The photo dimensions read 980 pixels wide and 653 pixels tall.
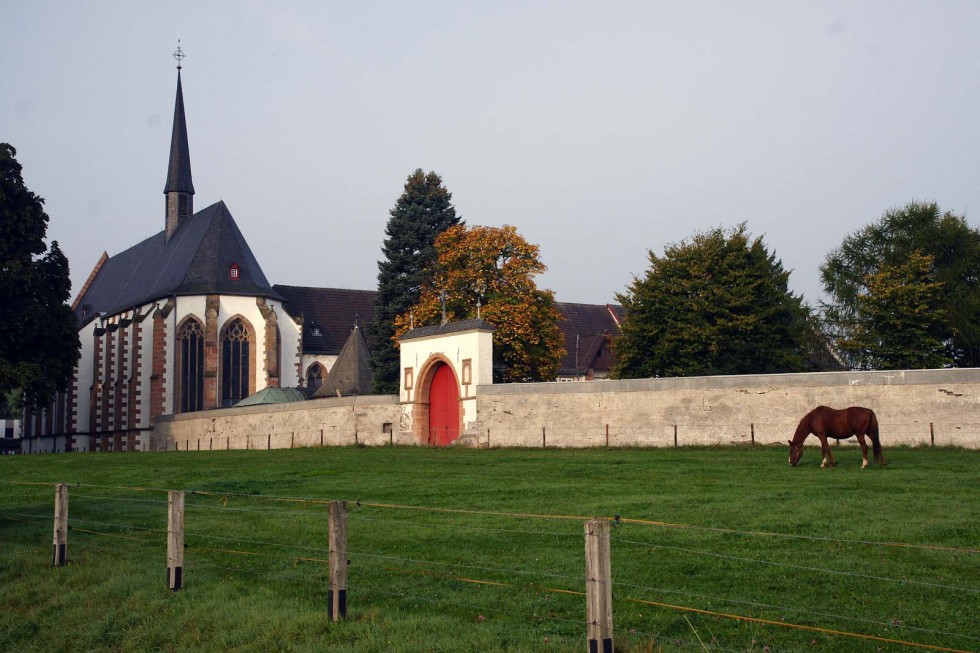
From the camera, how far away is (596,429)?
28.9 m

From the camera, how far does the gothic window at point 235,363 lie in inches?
2522

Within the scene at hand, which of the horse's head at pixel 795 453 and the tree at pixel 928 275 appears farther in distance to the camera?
the tree at pixel 928 275

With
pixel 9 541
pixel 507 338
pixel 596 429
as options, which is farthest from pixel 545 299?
pixel 9 541

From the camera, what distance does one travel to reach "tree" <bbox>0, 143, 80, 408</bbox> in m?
43.2

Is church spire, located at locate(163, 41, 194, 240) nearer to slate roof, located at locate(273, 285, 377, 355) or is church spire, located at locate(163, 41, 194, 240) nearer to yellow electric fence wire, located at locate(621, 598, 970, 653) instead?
slate roof, located at locate(273, 285, 377, 355)

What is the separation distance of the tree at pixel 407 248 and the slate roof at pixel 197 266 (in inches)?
488

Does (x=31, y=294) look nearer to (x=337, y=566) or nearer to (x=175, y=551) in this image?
(x=175, y=551)

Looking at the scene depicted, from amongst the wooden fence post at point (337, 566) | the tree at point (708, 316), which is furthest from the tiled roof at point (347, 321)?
the wooden fence post at point (337, 566)

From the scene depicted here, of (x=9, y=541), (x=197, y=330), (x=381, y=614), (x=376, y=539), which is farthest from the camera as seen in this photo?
(x=197, y=330)

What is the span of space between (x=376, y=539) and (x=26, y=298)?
120ft

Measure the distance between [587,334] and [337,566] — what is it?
69.6 meters

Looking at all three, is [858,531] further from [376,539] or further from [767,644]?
[376,539]

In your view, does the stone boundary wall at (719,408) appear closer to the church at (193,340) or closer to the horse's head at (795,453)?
the horse's head at (795,453)

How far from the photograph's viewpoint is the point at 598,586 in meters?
7.18
